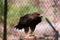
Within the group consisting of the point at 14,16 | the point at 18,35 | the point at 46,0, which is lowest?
the point at 18,35

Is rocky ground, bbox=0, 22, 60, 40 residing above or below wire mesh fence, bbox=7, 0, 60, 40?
below

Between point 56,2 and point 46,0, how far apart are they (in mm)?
169

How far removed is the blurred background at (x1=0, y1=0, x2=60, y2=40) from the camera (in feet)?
11.9

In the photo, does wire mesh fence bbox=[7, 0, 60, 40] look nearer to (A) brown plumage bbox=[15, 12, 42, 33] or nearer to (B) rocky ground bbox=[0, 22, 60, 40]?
(B) rocky ground bbox=[0, 22, 60, 40]

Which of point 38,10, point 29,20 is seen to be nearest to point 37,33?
point 38,10

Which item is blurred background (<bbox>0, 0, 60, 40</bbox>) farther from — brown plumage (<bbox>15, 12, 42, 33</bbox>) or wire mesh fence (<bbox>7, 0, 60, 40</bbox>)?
brown plumage (<bbox>15, 12, 42, 33</bbox>)

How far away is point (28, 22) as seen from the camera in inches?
127

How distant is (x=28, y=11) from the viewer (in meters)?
3.64

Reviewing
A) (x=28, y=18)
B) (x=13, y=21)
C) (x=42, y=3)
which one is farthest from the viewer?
(x=42, y=3)

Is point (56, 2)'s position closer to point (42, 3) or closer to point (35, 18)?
point (42, 3)

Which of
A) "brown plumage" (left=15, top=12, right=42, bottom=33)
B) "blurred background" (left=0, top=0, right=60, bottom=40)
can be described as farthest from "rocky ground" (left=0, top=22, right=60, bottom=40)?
"brown plumage" (left=15, top=12, right=42, bottom=33)

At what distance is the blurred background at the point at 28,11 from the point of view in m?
3.63

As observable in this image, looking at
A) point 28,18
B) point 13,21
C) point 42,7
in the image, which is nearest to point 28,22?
point 28,18

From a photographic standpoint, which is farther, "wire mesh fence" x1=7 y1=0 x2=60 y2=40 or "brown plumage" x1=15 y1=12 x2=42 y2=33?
"wire mesh fence" x1=7 y1=0 x2=60 y2=40
